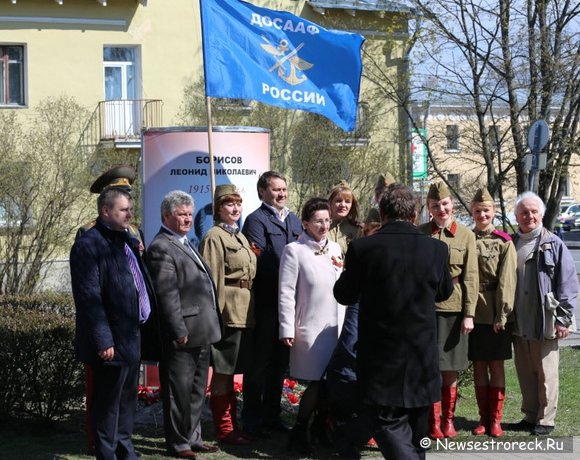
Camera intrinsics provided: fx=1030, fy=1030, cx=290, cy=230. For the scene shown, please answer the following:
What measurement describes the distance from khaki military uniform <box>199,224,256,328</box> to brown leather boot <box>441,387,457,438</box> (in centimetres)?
168

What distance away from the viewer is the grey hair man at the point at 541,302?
8289 mm

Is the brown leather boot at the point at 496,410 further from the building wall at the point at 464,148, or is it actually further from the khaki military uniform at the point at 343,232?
the building wall at the point at 464,148

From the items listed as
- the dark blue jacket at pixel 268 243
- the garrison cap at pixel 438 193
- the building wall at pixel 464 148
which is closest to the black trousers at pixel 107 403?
the dark blue jacket at pixel 268 243

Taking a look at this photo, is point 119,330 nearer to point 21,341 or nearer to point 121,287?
point 121,287

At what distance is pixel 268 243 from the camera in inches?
328

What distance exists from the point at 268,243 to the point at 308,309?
0.88 metres

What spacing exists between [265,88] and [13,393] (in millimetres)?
3523

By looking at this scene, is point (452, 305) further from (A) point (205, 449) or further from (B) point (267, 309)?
(A) point (205, 449)

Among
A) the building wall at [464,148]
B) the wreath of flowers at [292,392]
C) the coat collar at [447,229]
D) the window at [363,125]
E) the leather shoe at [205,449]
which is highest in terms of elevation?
the window at [363,125]

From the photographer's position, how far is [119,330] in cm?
653

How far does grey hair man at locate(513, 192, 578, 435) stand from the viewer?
27.2ft

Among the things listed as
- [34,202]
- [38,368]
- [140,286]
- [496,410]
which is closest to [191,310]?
[140,286]

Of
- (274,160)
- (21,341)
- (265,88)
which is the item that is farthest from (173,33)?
(21,341)

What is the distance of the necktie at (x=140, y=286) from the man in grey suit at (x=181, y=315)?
22 centimetres
